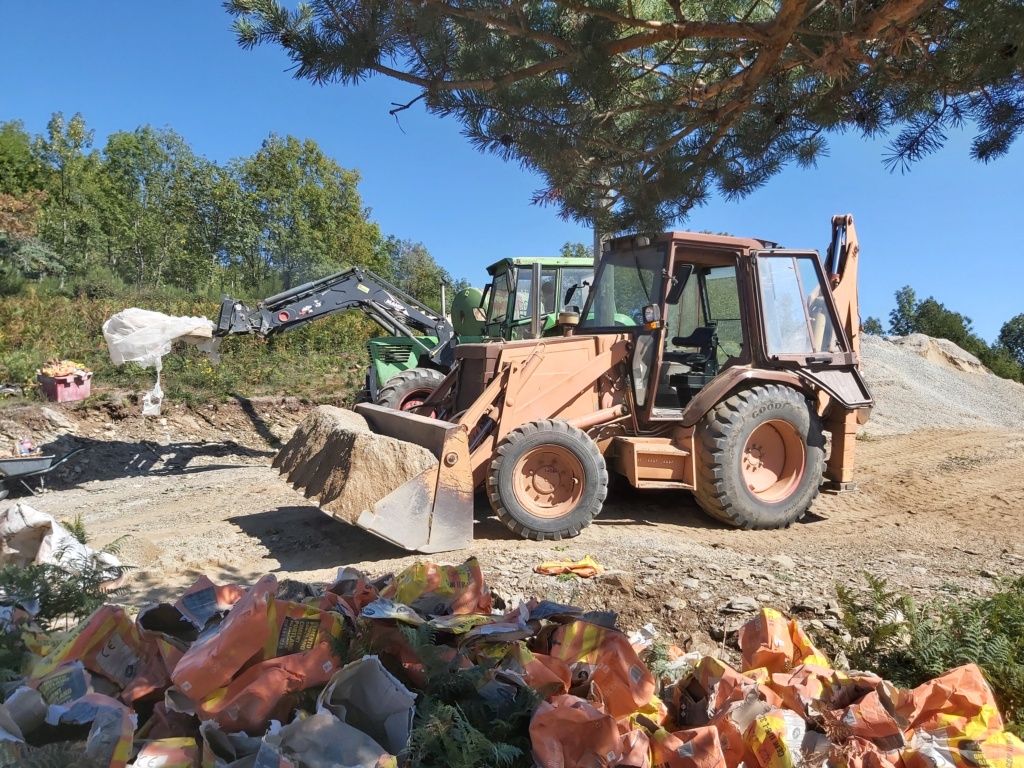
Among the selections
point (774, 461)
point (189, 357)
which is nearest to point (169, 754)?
point (774, 461)

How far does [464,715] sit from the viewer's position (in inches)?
89.7

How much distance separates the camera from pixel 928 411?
539 inches

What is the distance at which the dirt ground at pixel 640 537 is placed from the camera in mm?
4059

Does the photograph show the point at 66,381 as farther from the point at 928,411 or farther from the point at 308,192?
the point at 308,192

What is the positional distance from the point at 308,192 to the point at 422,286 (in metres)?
6.82

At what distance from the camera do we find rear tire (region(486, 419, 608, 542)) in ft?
17.5

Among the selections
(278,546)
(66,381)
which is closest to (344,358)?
(66,381)

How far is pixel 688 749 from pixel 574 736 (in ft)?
1.26

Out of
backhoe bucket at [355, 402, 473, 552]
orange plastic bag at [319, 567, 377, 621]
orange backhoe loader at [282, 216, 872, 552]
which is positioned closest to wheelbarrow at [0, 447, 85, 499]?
orange backhoe loader at [282, 216, 872, 552]

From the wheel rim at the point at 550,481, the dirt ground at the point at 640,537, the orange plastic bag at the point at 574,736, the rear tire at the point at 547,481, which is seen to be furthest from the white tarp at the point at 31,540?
the orange plastic bag at the point at 574,736

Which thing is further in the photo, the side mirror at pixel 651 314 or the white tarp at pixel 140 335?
the white tarp at pixel 140 335

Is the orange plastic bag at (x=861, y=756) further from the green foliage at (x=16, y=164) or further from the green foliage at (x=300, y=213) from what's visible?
the green foliage at (x=16, y=164)

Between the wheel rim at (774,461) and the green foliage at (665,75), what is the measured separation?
8.64 ft

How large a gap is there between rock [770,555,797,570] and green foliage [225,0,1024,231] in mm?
2341
